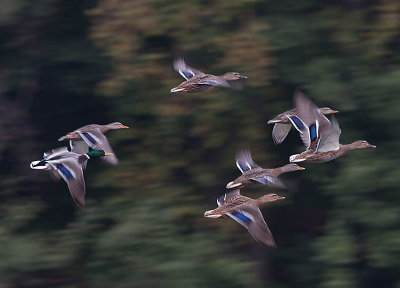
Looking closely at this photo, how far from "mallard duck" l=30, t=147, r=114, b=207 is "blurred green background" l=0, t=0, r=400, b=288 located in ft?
2.99

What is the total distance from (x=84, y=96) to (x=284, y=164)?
81.7 inches

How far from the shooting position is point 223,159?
7855 millimetres

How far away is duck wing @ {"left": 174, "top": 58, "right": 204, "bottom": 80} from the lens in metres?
7.75

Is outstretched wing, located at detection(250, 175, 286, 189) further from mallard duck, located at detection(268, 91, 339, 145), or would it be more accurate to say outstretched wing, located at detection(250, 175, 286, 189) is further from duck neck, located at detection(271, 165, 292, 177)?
mallard duck, located at detection(268, 91, 339, 145)

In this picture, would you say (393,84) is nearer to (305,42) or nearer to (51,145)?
(305,42)

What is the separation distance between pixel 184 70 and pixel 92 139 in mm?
1059

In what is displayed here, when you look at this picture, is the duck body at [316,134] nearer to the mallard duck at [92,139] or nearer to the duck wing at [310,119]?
the duck wing at [310,119]

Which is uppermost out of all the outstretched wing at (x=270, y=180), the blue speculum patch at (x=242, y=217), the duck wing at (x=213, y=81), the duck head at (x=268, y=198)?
the duck wing at (x=213, y=81)

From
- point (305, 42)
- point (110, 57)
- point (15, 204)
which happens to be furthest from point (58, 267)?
point (305, 42)

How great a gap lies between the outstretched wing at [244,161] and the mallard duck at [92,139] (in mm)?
998

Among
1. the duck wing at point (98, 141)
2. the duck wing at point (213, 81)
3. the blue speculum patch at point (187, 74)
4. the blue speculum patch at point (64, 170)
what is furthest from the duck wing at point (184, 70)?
the blue speculum patch at point (64, 170)

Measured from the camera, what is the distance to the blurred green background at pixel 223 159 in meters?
7.48

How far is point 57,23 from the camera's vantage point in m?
8.73

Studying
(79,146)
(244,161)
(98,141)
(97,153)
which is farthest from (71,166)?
(244,161)
